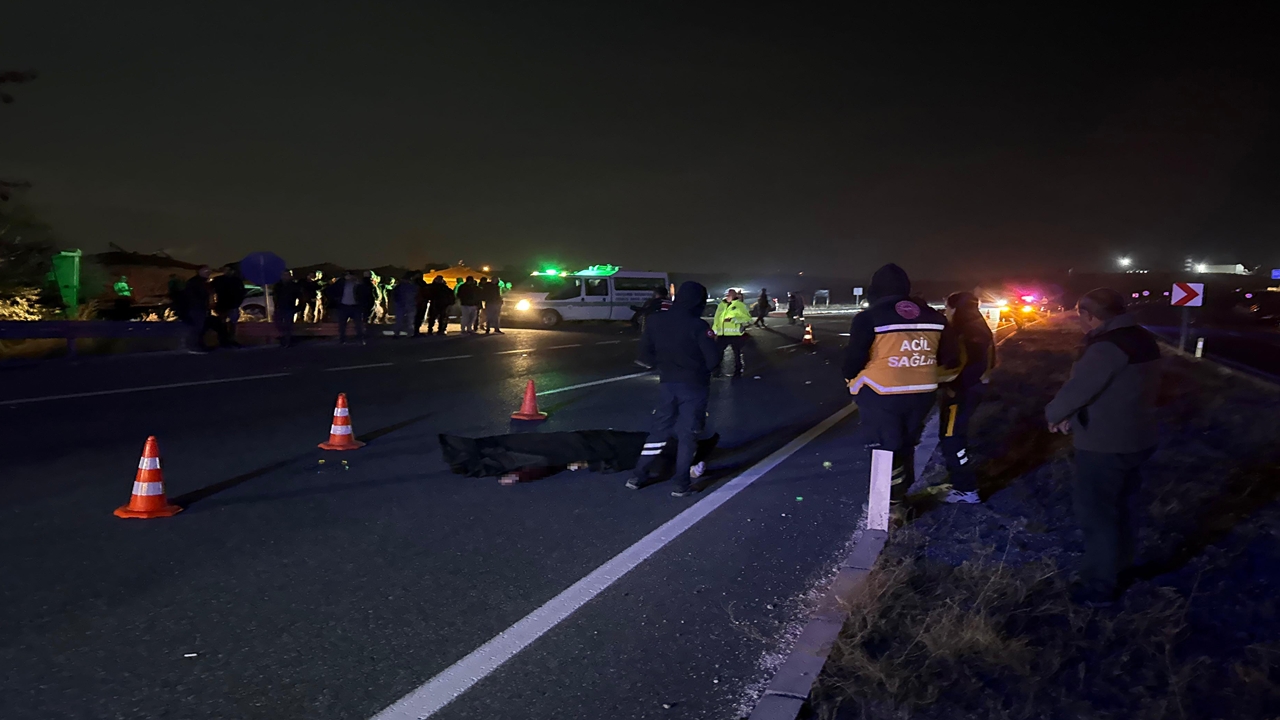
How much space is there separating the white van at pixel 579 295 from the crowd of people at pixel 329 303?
3.84 metres

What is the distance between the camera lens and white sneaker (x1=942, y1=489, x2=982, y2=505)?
268 inches

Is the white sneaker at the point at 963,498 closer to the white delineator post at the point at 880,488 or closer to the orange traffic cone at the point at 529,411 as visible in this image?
the white delineator post at the point at 880,488

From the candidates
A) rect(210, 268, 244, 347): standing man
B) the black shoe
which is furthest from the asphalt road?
rect(210, 268, 244, 347): standing man

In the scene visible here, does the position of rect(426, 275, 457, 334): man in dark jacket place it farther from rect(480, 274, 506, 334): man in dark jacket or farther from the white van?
the white van

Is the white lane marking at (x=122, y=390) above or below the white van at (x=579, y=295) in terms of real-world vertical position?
below

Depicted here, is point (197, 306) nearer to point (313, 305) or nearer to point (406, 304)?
point (406, 304)

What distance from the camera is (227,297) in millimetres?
19078

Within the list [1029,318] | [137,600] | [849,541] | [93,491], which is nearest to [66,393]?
[93,491]

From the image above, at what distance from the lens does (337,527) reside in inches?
236

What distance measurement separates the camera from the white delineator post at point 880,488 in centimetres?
582

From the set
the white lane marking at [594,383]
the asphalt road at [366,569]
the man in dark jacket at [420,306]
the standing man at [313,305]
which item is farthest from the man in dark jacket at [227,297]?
the standing man at [313,305]

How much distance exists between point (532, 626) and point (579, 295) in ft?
95.3

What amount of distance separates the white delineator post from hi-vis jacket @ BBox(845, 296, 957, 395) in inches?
17.3

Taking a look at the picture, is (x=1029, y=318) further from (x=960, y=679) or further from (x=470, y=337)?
Answer: (x=960, y=679)
